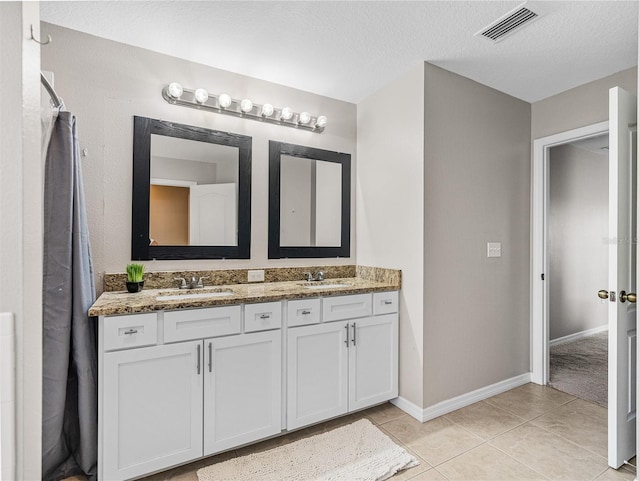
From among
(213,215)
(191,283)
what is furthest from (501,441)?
(213,215)

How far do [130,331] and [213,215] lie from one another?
1.04 m

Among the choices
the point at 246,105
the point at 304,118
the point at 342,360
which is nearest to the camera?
the point at 342,360

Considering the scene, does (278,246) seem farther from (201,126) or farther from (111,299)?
(111,299)

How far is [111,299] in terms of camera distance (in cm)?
190

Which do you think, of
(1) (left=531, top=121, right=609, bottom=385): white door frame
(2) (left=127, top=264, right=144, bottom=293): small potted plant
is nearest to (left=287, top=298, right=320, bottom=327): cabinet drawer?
(2) (left=127, top=264, right=144, bottom=293): small potted plant

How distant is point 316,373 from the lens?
222 cm

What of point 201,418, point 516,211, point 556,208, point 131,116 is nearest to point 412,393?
point 201,418

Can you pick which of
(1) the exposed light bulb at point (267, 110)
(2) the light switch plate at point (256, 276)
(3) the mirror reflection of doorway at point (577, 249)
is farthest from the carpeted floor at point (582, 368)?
(1) the exposed light bulb at point (267, 110)

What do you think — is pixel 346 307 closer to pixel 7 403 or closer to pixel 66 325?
pixel 66 325

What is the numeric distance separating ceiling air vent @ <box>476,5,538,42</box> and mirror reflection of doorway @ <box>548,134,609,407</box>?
233cm

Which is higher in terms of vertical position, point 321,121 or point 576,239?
point 321,121

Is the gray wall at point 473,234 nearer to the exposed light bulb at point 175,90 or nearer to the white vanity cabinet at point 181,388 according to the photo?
the white vanity cabinet at point 181,388

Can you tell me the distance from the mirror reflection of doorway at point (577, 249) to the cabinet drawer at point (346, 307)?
8.51 feet

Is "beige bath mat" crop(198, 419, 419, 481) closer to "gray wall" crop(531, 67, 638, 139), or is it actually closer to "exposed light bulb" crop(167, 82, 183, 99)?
"exposed light bulb" crop(167, 82, 183, 99)
